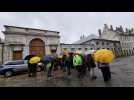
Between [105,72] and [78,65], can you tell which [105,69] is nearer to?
[105,72]

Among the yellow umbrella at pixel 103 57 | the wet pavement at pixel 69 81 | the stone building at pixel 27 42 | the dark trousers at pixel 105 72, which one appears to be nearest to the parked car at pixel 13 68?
the wet pavement at pixel 69 81

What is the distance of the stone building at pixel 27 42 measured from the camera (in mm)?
12172

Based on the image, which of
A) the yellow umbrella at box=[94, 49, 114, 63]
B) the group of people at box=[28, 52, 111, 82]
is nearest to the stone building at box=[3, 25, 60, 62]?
the group of people at box=[28, 52, 111, 82]

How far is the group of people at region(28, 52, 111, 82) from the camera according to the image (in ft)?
18.1

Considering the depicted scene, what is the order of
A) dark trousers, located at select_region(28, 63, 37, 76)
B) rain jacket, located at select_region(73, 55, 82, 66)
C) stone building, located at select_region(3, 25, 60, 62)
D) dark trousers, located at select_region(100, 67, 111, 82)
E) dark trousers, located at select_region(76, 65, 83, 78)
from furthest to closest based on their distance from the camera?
1. stone building, located at select_region(3, 25, 60, 62)
2. dark trousers, located at select_region(28, 63, 37, 76)
3. dark trousers, located at select_region(76, 65, 83, 78)
4. rain jacket, located at select_region(73, 55, 82, 66)
5. dark trousers, located at select_region(100, 67, 111, 82)

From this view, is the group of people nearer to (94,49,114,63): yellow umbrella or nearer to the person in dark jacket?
the person in dark jacket

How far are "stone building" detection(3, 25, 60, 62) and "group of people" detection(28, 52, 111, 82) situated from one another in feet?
12.9

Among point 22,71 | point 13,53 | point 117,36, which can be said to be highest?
point 117,36

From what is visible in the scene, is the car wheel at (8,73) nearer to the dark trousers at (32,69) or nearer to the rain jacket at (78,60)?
the dark trousers at (32,69)

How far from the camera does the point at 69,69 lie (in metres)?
6.65

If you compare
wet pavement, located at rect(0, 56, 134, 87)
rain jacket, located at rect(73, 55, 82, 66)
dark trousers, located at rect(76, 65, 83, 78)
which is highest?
rain jacket, located at rect(73, 55, 82, 66)
